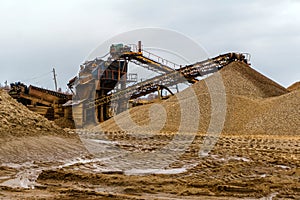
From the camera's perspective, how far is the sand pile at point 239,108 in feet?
57.1

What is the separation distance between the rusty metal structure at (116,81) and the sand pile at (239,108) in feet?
6.34

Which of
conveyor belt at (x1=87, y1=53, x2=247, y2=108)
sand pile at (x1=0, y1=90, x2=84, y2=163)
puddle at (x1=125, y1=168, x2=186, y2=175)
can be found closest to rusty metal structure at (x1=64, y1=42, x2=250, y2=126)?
conveyor belt at (x1=87, y1=53, x2=247, y2=108)

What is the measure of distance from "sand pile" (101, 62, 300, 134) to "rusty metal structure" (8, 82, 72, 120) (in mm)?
6369

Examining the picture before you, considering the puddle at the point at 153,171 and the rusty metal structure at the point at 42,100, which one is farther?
the rusty metal structure at the point at 42,100

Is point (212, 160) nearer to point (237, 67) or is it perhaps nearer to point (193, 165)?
point (193, 165)

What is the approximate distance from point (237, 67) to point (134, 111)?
26.7 ft

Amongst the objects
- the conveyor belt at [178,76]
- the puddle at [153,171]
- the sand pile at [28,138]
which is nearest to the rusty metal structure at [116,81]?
the conveyor belt at [178,76]

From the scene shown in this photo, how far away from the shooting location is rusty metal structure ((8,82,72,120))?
88.2 feet

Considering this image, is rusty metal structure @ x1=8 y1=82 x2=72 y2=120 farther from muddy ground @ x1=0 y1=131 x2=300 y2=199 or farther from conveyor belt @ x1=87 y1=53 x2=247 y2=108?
muddy ground @ x1=0 y1=131 x2=300 y2=199

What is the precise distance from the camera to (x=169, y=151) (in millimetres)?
10836

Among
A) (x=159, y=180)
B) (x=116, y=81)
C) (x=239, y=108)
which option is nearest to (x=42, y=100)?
(x=116, y=81)

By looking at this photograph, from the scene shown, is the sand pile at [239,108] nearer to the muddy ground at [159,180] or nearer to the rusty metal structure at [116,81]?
the rusty metal structure at [116,81]

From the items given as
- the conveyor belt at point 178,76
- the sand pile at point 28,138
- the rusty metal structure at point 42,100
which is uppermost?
the conveyor belt at point 178,76

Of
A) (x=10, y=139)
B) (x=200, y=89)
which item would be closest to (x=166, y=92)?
(x=200, y=89)
